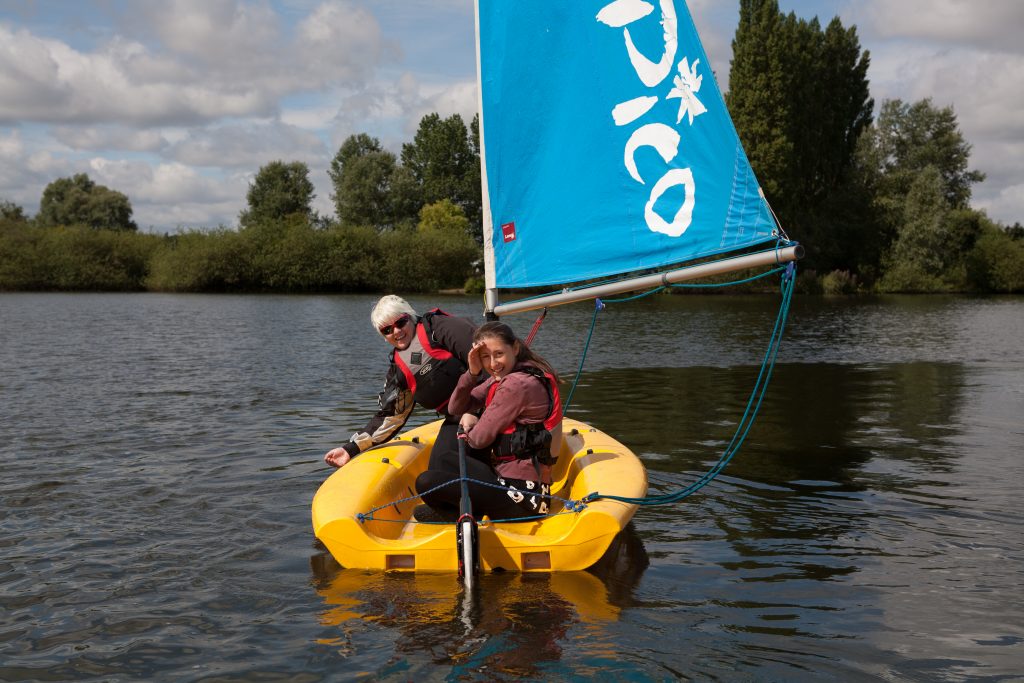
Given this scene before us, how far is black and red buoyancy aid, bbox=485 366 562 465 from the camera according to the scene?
19.7ft

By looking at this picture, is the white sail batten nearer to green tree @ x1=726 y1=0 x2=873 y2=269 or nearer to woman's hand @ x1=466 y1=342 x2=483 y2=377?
woman's hand @ x1=466 y1=342 x2=483 y2=377

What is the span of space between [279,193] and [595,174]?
8441 centimetres

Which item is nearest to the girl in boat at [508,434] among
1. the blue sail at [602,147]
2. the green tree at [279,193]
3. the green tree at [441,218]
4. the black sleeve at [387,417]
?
the black sleeve at [387,417]

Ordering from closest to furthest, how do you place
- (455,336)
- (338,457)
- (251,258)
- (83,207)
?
(455,336), (338,457), (251,258), (83,207)

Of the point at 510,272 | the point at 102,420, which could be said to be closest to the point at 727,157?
the point at 510,272

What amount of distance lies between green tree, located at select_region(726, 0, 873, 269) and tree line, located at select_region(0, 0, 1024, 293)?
99mm

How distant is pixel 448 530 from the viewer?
5715 millimetres

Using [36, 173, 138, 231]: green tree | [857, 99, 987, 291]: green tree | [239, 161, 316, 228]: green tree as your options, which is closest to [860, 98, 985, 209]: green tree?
[857, 99, 987, 291]: green tree

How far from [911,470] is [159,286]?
6506cm

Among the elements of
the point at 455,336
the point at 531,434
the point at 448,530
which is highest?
the point at 455,336

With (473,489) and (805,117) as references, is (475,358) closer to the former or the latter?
(473,489)

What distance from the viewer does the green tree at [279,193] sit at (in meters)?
87.0

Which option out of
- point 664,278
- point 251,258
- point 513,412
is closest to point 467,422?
point 513,412

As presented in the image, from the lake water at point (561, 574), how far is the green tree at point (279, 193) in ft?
241
